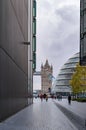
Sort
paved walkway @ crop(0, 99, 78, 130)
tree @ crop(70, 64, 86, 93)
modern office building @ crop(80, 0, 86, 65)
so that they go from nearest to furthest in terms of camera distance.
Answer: paved walkway @ crop(0, 99, 78, 130) → modern office building @ crop(80, 0, 86, 65) → tree @ crop(70, 64, 86, 93)

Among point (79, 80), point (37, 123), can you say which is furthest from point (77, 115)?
point (79, 80)

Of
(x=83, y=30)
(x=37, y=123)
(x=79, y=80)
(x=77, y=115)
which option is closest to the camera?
(x=37, y=123)

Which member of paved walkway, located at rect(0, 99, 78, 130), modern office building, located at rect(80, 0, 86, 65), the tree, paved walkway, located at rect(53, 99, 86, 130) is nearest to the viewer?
paved walkway, located at rect(0, 99, 78, 130)

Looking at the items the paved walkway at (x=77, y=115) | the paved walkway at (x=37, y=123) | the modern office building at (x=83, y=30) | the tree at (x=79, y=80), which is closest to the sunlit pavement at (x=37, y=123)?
the paved walkway at (x=37, y=123)

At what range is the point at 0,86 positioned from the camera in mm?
22969

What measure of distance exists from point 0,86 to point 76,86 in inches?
3697

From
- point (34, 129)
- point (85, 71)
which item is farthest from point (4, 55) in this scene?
point (85, 71)

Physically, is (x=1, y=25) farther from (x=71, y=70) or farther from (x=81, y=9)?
(x=71, y=70)

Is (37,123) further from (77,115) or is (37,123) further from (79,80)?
(79,80)

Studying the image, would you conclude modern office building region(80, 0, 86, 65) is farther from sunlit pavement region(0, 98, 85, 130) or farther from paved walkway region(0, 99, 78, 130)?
paved walkway region(0, 99, 78, 130)

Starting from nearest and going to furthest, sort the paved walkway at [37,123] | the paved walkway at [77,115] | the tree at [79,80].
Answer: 1. the paved walkway at [37,123]
2. the paved walkway at [77,115]
3. the tree at [79,80]

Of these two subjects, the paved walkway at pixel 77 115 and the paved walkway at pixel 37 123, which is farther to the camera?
the paved walkway at pixel 77 115

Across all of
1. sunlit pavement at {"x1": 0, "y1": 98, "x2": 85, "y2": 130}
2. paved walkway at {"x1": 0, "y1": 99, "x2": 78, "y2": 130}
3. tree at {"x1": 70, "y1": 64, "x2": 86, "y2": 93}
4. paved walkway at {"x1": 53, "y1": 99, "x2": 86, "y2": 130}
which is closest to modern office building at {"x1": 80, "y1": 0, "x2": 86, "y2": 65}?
paved walkway at {"x1": 53, "y1": 99, "x2": 86, "y2": 130}

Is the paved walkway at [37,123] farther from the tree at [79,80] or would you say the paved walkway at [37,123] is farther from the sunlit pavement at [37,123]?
the tree at [79,80]
